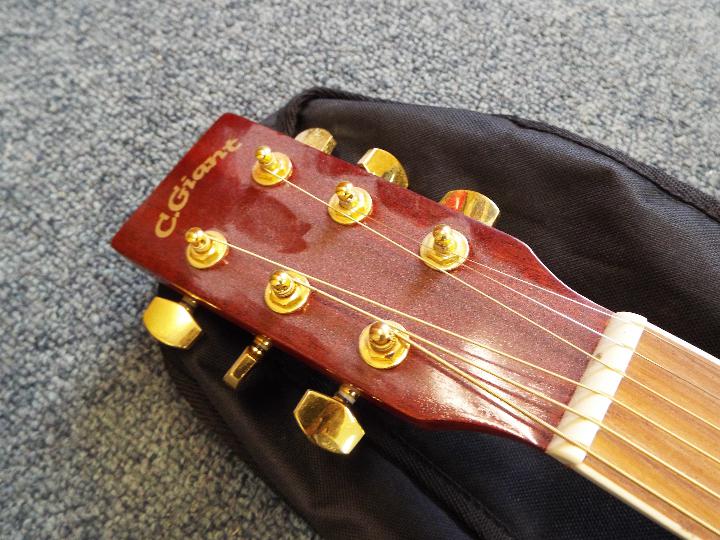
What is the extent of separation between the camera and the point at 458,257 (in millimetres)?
495

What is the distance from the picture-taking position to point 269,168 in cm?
54

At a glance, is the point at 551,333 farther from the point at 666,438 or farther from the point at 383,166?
the point at 383,166

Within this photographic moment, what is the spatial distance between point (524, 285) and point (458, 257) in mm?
55

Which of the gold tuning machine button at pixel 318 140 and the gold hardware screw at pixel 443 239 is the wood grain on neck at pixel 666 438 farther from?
the gold tuning machine button at pixel 318 140

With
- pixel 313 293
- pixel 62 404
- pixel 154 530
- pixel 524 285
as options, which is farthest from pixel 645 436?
pixel 62 404

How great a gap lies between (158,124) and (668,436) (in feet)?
2.35

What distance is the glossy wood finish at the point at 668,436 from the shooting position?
42cm

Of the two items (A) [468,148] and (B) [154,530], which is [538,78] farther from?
(B) [154,530]

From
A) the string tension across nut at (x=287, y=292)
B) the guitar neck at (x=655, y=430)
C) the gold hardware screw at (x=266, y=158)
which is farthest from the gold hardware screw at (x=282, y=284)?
the guitar neck at (x=655, y=430)

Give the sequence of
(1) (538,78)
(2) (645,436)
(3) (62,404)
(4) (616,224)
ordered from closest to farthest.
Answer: (2) (645,436)
(4) (616,224)
(3) (62,404)
(1) (538,78)

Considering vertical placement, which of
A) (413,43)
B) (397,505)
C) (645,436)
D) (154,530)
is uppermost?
(413,43)

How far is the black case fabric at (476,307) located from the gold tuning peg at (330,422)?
0.08 m

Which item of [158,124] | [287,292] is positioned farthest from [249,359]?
[158,124]

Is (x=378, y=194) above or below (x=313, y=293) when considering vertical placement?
above
